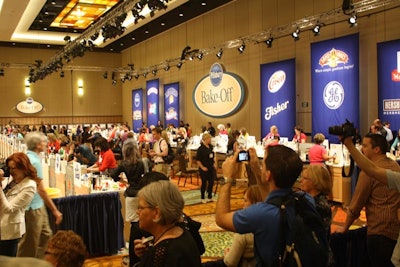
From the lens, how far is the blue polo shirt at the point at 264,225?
1814 mm

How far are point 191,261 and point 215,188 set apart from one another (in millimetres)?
8182

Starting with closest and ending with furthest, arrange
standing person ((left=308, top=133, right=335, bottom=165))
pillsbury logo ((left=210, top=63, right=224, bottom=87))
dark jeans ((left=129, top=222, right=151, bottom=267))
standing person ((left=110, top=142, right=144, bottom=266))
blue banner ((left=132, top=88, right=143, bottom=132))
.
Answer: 1. dark jeans ((left=129, top=222, right=151, bottom=267))
2. standing person ((left=110, top=142, right=144, bottom=266))
3. standing person ((left=308, top=133, right=335, bottom=165))
4. pillsbury logo ((left=210, top=63, right=224, bottom=87))
5. blue banner ((left=132, top=88, right=143, bottom=132))

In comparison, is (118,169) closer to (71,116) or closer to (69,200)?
(69,200)

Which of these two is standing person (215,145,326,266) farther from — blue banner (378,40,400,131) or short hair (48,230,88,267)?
blue banner (378,40,400,131)

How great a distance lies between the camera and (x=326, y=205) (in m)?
2.66

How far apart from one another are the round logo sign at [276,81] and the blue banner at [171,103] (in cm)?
692

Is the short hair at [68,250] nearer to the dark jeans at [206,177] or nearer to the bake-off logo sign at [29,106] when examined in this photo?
the dark jeans at [206,177]

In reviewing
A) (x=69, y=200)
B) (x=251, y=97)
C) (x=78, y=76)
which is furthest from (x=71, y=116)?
(x=69, y=200)

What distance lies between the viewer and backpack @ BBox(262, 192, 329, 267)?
1.81 meters

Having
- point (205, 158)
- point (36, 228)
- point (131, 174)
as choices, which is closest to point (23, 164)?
point (36, 228)

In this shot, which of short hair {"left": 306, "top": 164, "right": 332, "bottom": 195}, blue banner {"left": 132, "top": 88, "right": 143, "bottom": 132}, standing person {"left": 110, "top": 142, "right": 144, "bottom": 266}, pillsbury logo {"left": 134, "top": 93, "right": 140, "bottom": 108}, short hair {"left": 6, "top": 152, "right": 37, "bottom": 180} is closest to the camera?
short hair {"left": 306, "top": 164, "right": 332, "bottom": 195}

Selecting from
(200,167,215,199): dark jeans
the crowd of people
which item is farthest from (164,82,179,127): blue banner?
the crowd of people

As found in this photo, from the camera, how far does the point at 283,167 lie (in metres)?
1.89

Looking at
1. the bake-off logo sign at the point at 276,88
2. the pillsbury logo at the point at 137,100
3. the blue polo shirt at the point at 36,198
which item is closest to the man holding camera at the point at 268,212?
the blue polo shirt at the point at 36,198
